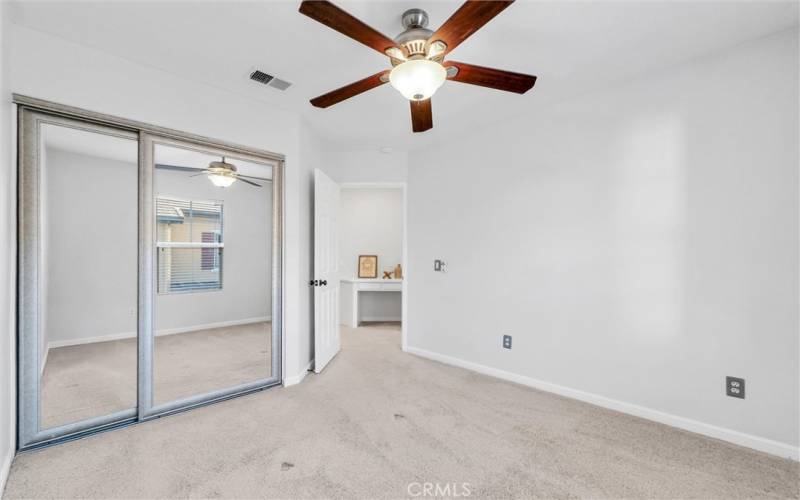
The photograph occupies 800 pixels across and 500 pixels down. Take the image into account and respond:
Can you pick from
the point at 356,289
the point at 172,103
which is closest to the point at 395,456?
the point at 172,103

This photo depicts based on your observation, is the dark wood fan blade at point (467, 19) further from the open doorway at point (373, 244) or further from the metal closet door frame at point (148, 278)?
the open doorway at point (373, 244)

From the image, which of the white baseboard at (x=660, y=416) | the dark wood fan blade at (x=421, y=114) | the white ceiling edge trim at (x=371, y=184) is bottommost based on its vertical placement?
the white baseboard at (x=660, y=416)

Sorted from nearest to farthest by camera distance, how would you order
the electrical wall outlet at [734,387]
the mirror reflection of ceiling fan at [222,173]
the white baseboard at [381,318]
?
the electrical wall outlet at [734,387]
the mirror reflection of ceiling fan at [222,173]
the white baseboard at [381,318]

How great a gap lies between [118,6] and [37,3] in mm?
389

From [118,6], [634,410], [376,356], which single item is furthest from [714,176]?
[118,6]

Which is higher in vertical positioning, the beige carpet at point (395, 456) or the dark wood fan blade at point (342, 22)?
the dark wood fan blade at point (342, 22)

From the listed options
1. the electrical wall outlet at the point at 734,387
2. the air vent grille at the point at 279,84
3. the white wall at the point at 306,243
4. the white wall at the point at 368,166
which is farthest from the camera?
the white wall at the point at 368,166

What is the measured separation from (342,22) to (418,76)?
403 millimetres

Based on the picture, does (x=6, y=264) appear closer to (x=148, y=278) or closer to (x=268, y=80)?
(x=148, y=278)

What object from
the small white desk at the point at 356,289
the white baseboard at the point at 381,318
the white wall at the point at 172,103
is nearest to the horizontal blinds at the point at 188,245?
the white wall at the point at 172,103

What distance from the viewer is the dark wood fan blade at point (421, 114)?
6.64 ft

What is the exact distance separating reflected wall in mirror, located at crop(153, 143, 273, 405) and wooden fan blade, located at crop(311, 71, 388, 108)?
3.94 ft

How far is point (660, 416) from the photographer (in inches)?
96.4

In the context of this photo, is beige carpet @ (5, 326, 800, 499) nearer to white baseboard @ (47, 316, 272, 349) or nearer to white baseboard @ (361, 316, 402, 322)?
white baseboard @ (47, 316, 272, 349)
